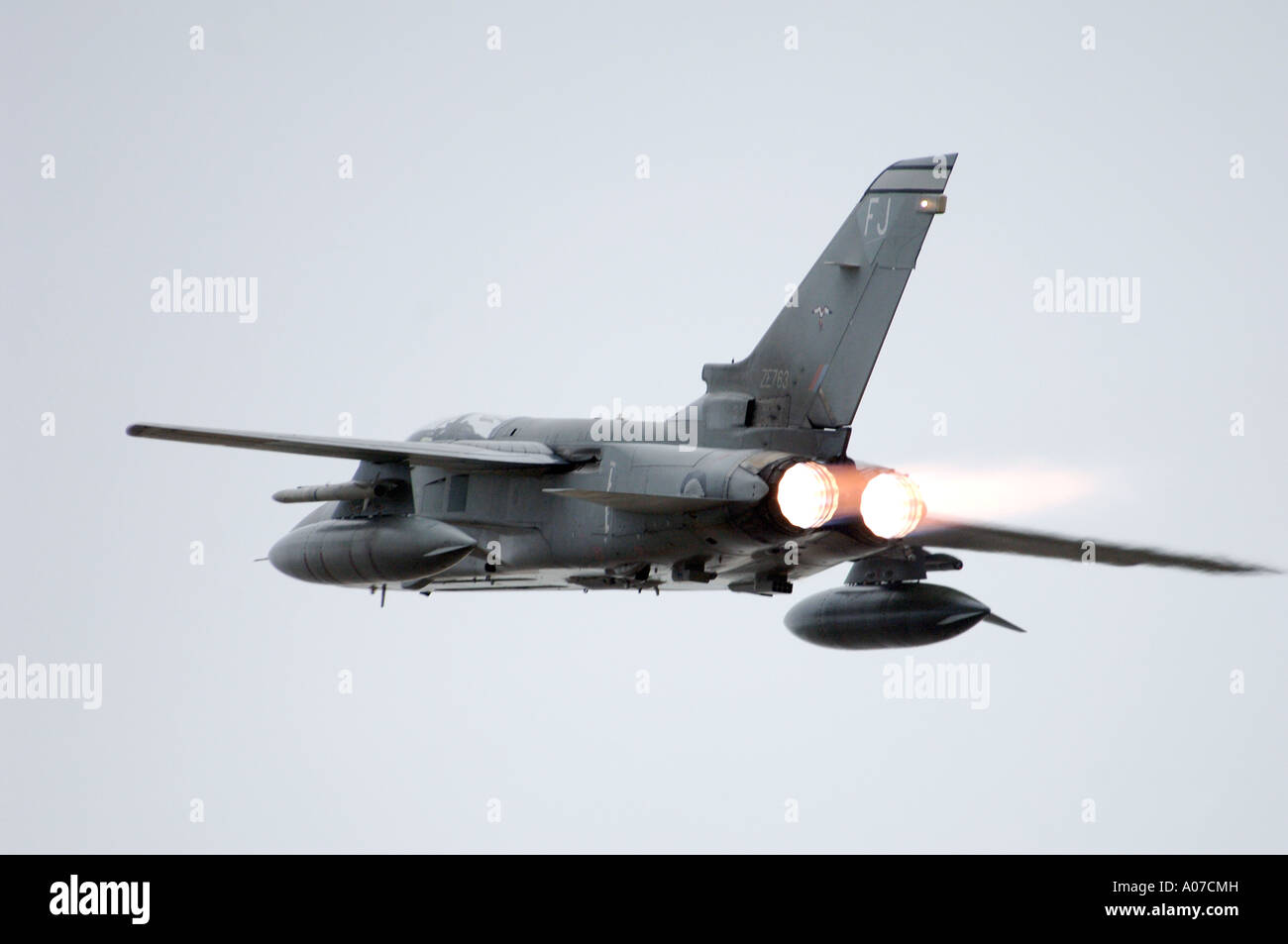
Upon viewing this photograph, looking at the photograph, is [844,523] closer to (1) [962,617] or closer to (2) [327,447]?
(1) [962,617]

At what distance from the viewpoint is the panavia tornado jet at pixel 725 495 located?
19.8m

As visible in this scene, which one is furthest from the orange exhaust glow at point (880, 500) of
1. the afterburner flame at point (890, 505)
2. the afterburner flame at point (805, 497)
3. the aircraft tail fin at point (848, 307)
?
the aircraft tail fin at point (848, 307)

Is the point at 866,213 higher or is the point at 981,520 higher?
the point at 866,213

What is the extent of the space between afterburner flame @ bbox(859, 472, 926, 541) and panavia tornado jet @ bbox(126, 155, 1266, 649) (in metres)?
0.01

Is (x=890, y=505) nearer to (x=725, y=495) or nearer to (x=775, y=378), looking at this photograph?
(x=725, y=495)

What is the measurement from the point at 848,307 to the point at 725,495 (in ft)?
7.85

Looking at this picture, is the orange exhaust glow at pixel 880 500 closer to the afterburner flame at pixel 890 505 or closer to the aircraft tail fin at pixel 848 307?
the afterburner flame at pixel 890 505

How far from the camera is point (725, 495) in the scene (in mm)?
19547

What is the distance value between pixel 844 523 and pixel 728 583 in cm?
259

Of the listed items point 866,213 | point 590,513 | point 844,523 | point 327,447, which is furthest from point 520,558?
point 866,213

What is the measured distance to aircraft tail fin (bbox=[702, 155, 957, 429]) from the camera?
20156 millimetres

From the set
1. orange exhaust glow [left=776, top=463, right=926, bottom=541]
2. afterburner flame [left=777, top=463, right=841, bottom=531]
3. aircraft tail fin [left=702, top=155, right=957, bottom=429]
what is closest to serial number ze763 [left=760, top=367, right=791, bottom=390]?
aircraft tail fin [left=702, top=155, right=957, bottom=429]

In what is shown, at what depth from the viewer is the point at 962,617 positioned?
22.5 m

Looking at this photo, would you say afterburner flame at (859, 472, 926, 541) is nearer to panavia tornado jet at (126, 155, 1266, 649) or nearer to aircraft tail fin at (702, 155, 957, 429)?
panavia tornado jet at (126, 155, 1266, 649)
